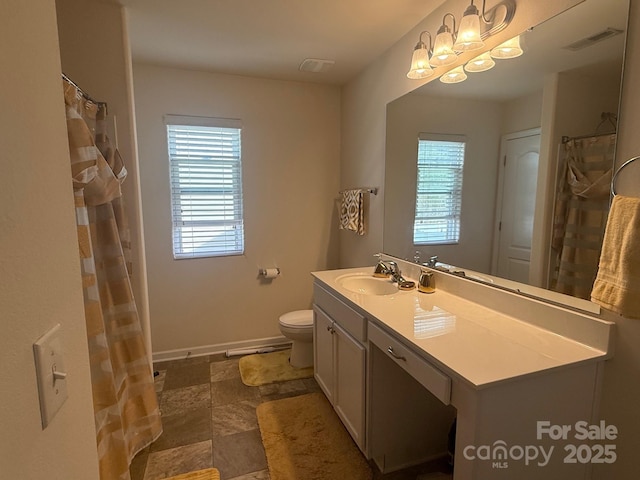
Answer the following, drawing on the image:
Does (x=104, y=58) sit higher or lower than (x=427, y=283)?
higher

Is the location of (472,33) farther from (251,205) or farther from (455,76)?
(251,205)

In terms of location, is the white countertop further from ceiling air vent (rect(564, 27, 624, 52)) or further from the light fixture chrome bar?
the light fixture chrome bar

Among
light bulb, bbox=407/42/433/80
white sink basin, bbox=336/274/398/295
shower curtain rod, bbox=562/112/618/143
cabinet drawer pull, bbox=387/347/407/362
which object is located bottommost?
cabinet drawer pull, bbox=387/347/407/362

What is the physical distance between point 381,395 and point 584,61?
65.2 inches

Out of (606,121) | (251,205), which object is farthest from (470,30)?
(251,205)

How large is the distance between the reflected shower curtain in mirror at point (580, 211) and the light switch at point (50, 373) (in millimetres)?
1591

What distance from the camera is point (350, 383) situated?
1839mm

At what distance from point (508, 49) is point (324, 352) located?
1.93 metres

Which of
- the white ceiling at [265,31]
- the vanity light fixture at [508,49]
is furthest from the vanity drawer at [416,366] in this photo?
the white ceiling at [265,31]

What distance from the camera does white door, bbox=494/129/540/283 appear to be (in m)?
1.47

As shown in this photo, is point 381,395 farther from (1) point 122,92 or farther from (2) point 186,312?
(1) point 122,92

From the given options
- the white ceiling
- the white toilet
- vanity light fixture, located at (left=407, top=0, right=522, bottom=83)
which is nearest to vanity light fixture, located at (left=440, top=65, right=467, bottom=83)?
vanity light fixture, located at (left=407, top=0, right=522, bottom=83)

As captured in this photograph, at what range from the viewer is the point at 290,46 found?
2.34 meters

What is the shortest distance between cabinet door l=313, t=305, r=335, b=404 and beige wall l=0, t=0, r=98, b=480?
153cm
